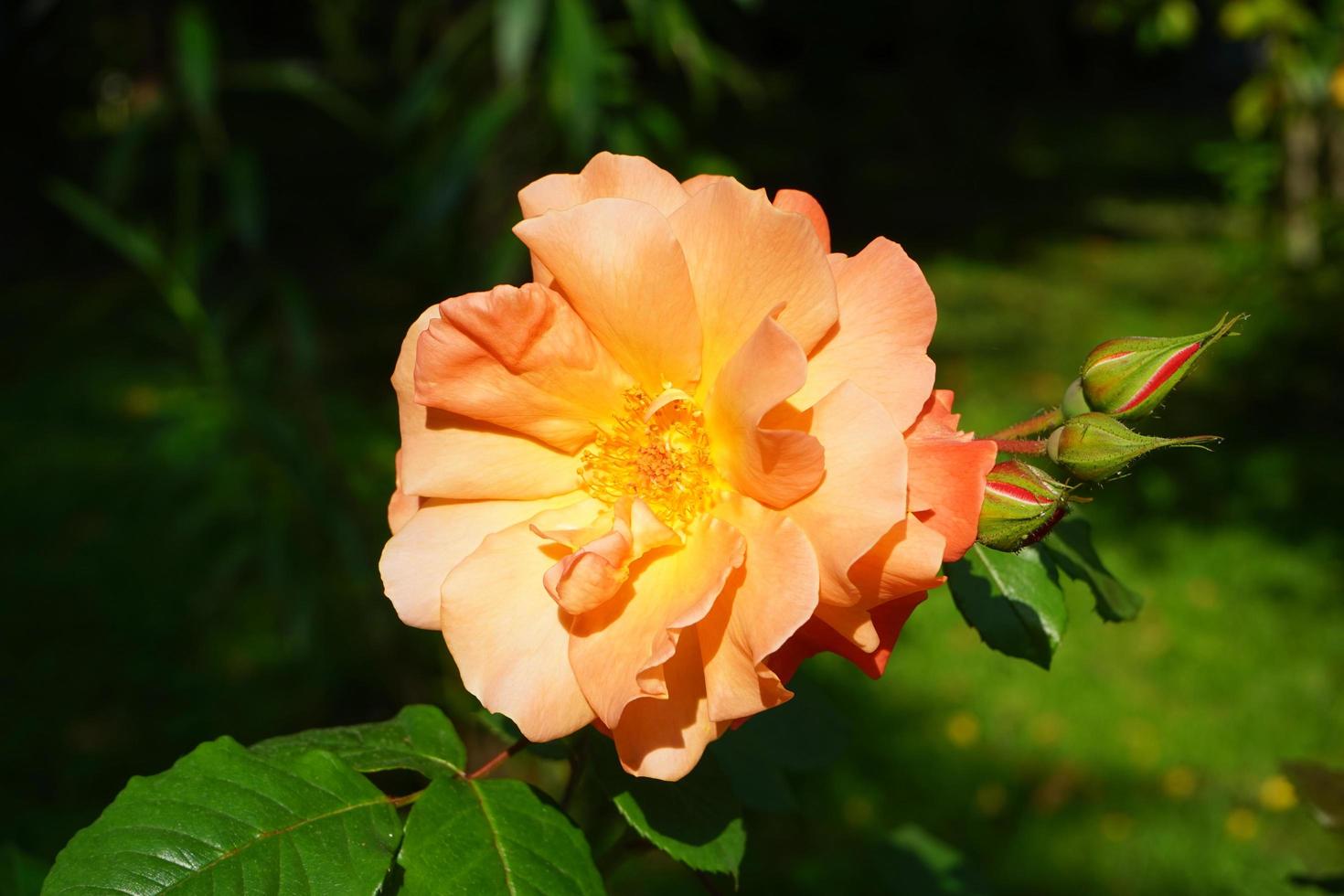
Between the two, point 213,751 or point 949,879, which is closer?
point 213,751

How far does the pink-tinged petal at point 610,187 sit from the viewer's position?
0.82 metres

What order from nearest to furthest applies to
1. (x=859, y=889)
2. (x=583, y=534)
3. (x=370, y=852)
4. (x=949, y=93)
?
(x=370, y=852) → (x=583, y=534) → (x=859, y=889) → (x=949, y=93)

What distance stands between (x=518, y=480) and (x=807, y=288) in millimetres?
289

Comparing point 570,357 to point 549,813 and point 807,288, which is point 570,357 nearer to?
point 807,288

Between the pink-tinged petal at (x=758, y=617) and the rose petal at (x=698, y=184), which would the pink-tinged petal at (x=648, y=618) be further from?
the rose petal at (x=698, y=184)

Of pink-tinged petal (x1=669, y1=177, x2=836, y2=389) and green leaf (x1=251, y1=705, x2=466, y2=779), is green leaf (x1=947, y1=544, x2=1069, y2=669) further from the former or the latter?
green leaf (x1=251, y1=705, x2=466, y2=779)

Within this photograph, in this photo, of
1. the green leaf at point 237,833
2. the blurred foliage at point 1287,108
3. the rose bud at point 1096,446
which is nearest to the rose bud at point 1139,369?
the rose bud at point 1096,446

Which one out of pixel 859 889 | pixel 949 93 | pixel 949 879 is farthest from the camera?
pixel 949 93

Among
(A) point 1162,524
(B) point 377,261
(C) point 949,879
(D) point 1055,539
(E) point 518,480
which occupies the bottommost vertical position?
(A) point 1162,524

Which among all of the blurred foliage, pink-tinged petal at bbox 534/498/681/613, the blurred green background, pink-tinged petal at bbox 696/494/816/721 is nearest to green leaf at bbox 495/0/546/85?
the blurred green background

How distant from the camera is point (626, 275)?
0.80 meters

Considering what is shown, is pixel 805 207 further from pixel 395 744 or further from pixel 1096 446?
pixel 395 744

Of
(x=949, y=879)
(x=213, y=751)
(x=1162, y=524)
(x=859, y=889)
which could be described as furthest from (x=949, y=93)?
(x=213, y=751)

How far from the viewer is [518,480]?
0.91 m
